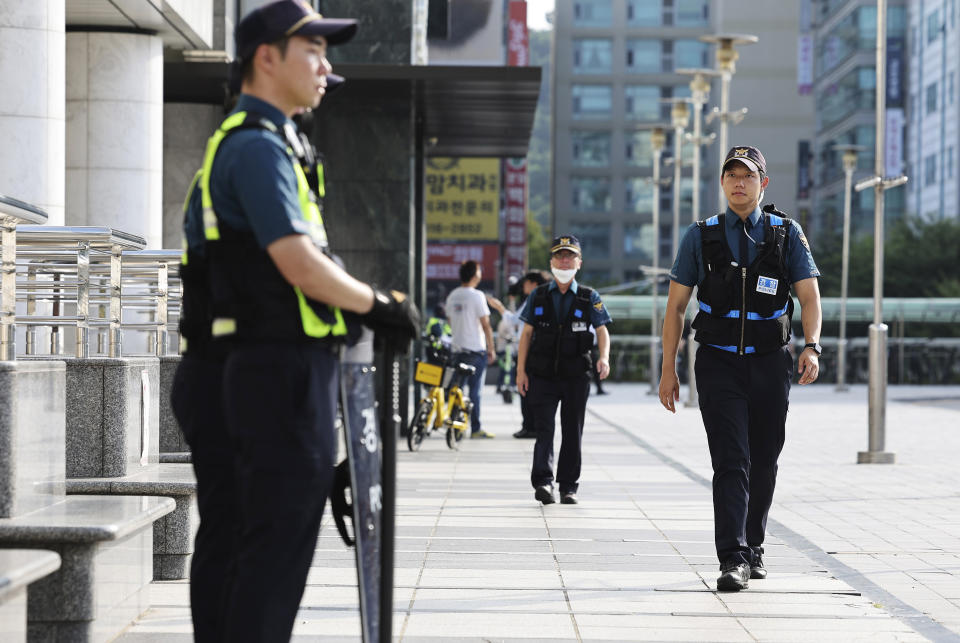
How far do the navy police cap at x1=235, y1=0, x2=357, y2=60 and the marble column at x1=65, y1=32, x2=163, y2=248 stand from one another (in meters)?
10.7

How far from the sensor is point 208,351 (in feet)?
13.1

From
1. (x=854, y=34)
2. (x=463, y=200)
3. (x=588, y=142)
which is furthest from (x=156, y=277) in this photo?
(x=588, y=142)

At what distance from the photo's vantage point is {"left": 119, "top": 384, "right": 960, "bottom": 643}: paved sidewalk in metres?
6.22

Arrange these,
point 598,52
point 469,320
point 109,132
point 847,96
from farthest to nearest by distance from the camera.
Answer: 1. point 598,52
2. point 847,96
3. point 469,320
4. point 109,132

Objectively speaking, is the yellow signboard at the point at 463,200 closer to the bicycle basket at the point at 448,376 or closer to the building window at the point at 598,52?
the bicycle basket at the point at 448,376

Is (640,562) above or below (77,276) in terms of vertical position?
below

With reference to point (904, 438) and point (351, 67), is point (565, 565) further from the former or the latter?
point (904, 438)

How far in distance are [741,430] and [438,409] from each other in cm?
1011

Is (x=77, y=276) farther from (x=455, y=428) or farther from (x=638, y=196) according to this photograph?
(x=638, y=196)

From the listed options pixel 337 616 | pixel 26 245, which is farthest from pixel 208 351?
pixel 26 245

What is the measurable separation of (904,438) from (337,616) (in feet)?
48.9

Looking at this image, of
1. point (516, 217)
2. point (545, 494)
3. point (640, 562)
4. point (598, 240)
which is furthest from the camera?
point (598, 240)

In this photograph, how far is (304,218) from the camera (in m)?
3.83

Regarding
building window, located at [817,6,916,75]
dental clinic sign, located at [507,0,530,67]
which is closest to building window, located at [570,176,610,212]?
building window, located at [817,6,916,75]
